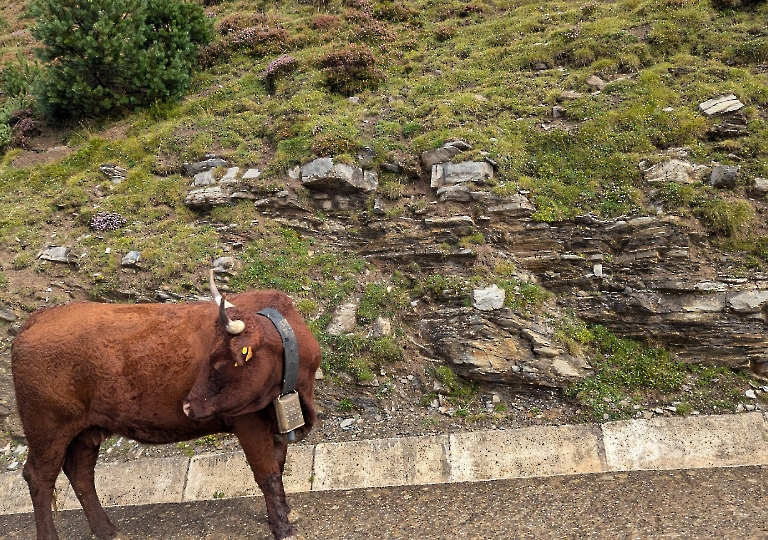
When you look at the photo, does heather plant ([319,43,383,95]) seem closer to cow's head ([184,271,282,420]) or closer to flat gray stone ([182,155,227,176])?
flat gray stone ([182,155,227,176])

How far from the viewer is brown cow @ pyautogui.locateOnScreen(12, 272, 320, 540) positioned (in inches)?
167

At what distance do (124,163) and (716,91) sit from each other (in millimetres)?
11872

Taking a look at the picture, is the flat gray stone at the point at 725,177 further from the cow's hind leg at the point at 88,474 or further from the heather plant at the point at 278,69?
the heather plant at the point at 278,69

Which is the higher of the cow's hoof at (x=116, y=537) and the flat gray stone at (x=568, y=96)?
the flat gray stone at (x=568, y=96)

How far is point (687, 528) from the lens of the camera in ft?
16.0

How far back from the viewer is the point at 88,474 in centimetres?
521

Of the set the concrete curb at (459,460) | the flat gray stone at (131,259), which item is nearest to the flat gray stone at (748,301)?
the concrete curb at (459,460)

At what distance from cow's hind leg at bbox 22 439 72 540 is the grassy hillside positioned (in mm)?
3570

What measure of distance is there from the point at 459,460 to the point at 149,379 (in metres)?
3.65

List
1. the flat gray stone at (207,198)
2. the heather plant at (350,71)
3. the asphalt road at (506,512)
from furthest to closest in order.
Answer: the heather plant at (350,71), the flat gray stone at (207,198), the asphalt road at (506,512)

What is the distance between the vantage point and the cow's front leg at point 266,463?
4.50 metres

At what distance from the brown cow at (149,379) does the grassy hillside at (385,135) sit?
9.56 ft

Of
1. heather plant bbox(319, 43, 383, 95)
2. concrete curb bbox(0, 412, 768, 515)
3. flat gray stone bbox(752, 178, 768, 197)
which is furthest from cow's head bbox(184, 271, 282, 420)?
heather plant bbox(319, 43, 383, 95)

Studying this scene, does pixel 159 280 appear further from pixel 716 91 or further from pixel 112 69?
pixel 716 91
